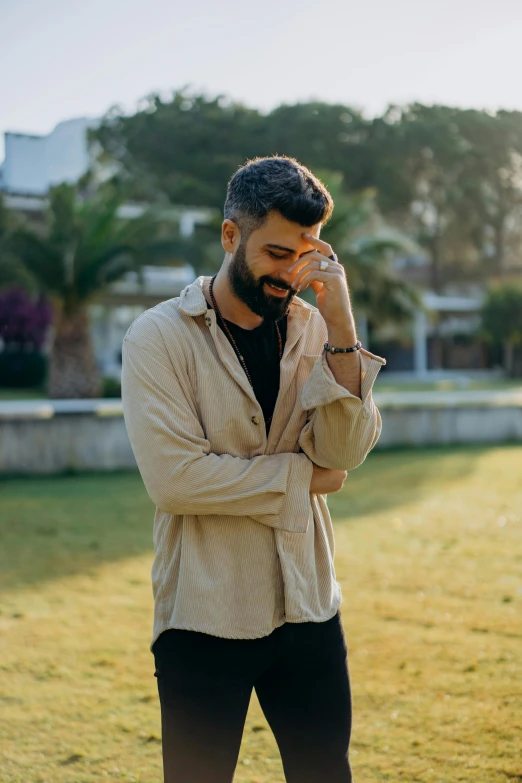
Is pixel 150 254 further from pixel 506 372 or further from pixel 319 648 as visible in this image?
pixel 506 372

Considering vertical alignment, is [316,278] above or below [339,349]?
above

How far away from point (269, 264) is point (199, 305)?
0.67 ft

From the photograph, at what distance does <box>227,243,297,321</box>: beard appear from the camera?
84.4 inches

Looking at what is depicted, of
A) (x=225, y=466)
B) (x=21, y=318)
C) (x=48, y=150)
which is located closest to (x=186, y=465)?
(x=225, y=466)

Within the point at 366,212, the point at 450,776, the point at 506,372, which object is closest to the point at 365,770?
the point at 450,776

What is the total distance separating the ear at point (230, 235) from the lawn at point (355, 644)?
224 centimetres

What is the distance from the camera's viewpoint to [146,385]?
2.12m

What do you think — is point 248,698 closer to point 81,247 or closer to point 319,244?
point 319,244

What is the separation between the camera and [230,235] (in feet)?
7.13

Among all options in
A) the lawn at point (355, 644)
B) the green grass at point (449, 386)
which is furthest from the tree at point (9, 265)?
the green grass at point (449, 386)

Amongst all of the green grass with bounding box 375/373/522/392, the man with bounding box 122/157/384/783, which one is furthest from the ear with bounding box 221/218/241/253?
the green grass with bounding box 375/373/522/392

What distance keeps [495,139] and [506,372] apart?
494 inches

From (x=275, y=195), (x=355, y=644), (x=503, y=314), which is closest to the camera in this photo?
(x=275, y=195)

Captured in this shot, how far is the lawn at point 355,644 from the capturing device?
3664mm
